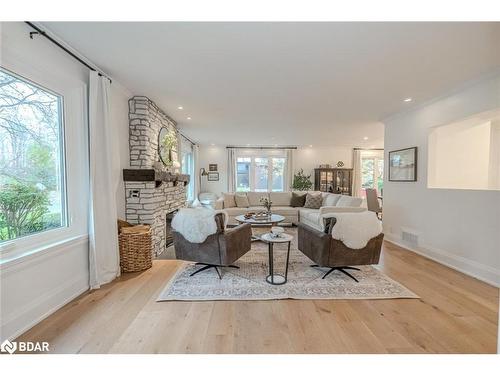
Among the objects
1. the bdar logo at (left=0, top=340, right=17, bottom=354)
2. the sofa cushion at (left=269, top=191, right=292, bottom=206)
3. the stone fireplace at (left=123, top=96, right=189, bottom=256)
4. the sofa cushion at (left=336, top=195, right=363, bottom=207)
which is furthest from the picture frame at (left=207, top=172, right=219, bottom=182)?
the bdar logo at (left=0, top=340, right=17, bottom=354)

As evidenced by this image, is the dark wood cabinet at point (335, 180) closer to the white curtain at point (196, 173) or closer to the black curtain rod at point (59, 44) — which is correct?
the white curtain at point (196, 173)

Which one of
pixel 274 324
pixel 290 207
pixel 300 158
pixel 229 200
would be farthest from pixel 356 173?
pixel 274 324

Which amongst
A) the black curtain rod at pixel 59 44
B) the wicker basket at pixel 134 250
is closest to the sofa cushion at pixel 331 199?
the wicker basket at pixel 134 250

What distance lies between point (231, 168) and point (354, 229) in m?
6.47

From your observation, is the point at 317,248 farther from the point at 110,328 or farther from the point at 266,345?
the point at 110,328

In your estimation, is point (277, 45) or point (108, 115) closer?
point (277, 45)

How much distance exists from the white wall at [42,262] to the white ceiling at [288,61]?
0.76 feet

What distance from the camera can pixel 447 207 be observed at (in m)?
3.52

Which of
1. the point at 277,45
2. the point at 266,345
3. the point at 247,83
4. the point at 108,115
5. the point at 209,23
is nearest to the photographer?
the point at 266,345

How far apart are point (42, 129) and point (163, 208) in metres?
2.26

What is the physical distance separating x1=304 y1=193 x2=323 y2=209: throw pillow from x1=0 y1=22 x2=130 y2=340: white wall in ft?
17.1

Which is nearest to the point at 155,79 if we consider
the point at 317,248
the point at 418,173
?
the point at 317,248

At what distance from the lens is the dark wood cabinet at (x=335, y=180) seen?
28.3 feet

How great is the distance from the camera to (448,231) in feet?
11.4
